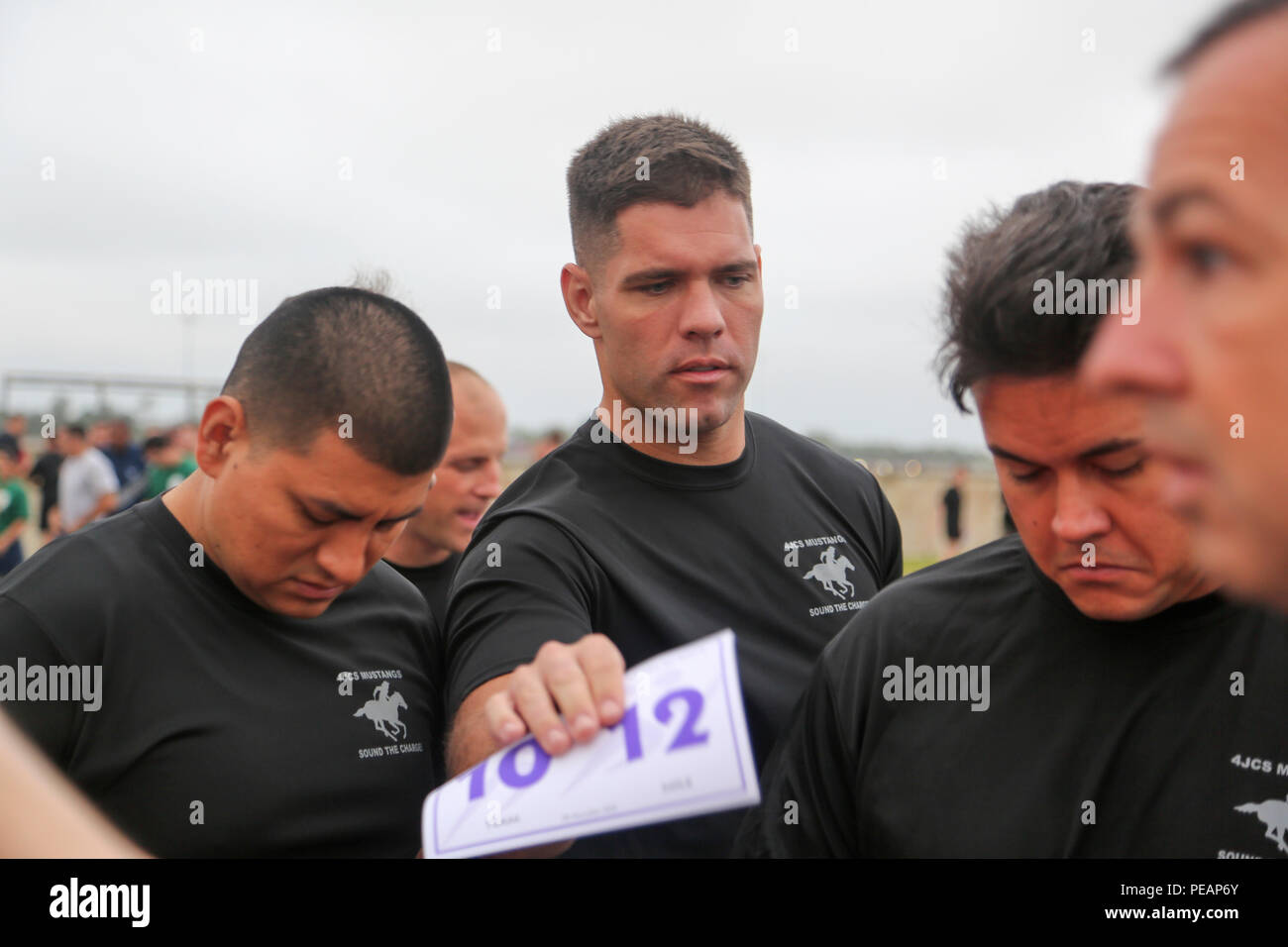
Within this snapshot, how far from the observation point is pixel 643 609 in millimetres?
2781

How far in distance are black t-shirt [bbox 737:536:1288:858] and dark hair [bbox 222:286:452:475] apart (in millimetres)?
1157

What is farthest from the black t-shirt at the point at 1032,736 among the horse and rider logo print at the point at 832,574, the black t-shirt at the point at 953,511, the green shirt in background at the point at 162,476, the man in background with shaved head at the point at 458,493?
the black t-shirt at the point at 953,511

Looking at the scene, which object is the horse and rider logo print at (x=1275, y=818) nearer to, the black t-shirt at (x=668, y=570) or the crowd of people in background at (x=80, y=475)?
the black t-shirt at (x=668, y=570)

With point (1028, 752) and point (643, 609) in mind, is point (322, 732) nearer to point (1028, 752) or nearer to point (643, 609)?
point (643, 609)

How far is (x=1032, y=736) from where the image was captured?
2.15 metres

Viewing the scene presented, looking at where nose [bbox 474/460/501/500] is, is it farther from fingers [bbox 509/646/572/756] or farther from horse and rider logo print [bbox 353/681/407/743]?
fingers [bbox 509/646/572/756]

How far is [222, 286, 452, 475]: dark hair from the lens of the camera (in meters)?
2.54

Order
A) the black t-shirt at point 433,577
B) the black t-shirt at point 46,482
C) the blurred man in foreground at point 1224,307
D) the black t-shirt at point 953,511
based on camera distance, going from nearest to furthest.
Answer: the blurred man in foreground at point 1224,307 → the black t-shirt at point 433,577 → the black t-shirt at point 46,482 → the black t-shirt at point 953,511

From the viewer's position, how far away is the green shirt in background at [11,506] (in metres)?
11.2

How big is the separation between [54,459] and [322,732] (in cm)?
1269

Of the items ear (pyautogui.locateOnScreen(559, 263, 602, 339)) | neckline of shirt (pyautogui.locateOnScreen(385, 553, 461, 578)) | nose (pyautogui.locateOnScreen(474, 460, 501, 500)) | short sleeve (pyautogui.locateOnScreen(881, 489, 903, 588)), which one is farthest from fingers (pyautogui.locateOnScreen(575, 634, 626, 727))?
nose (pyautogui.locateOnScreen(474, 460, 501, 500))

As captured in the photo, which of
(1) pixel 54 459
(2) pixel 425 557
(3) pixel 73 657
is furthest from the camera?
(1) pixel 54 459

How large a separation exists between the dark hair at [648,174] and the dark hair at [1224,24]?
222cm
